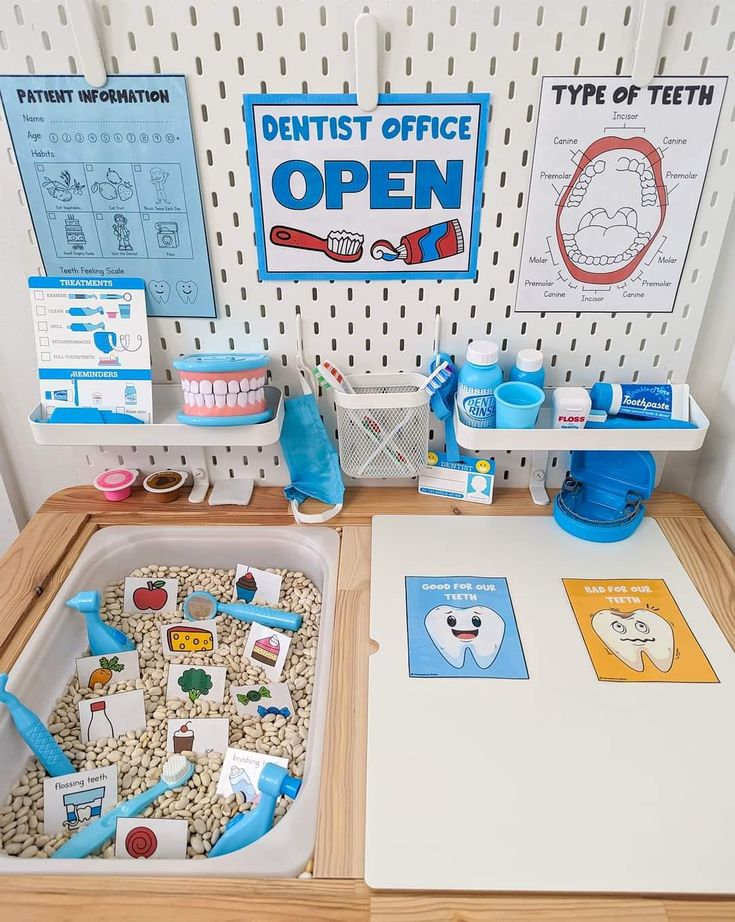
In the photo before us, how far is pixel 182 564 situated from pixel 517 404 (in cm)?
67

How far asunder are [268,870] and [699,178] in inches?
42.7

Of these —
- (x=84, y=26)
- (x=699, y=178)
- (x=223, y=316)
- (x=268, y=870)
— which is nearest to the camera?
(x=268, y=870)

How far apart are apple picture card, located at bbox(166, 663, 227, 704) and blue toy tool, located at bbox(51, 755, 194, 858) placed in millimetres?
111

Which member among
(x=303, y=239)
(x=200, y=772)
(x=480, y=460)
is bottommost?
(x=200, y=772)

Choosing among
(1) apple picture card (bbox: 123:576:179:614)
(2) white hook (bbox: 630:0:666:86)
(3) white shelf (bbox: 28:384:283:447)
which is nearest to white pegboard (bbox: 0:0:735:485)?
(2) white hook (bbox: 630:0:666:86)

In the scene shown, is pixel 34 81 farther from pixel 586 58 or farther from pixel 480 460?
pixel 480 460

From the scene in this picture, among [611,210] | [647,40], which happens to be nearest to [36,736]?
[611,210]

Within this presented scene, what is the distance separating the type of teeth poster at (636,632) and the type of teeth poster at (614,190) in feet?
1.49

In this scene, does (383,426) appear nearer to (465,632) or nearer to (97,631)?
(465,632)

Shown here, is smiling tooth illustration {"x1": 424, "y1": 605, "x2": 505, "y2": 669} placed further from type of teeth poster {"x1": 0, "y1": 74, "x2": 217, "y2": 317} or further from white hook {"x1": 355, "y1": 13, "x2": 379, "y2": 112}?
white hook {"x1": 355, "y1": 13, "x2": 379, "y2": 112}

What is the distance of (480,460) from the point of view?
1181mm

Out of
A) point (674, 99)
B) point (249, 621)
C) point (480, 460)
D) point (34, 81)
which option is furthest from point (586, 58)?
point (249, 621)

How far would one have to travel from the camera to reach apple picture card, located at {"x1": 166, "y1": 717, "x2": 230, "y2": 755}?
3.02 ft

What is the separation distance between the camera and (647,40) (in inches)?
33.9
